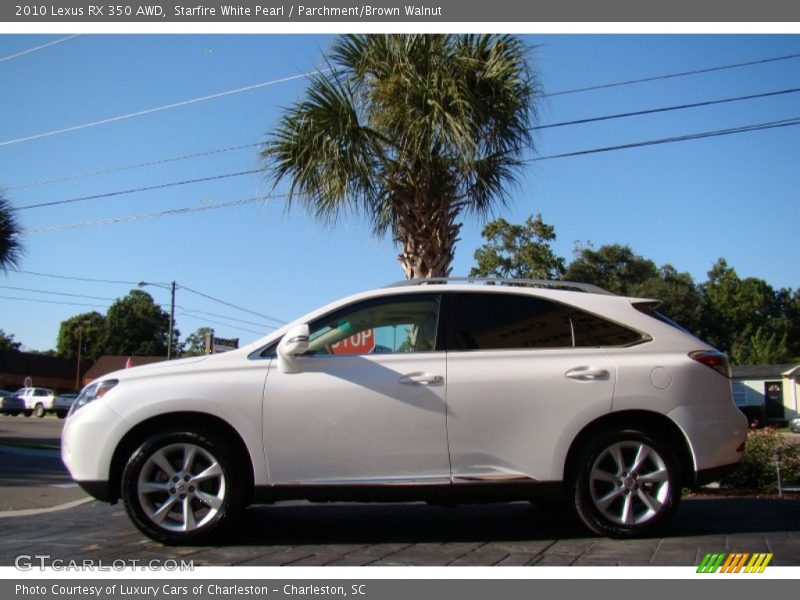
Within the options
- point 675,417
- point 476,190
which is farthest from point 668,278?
point 675,417

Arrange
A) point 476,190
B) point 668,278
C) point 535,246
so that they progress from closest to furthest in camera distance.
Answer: point 476,190
point 535,246
point 668,278

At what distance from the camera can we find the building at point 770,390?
38.7 metres

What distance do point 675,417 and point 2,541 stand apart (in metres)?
4.57

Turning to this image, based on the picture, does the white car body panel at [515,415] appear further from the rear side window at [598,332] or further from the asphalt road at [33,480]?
the asphalt road at [33,480]

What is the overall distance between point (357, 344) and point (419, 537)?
4.48 ft

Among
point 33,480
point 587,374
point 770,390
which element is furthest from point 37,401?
point 587,374

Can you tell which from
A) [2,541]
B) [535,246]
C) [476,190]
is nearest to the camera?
[2,541]

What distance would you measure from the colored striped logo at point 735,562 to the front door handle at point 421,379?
72.2 inches

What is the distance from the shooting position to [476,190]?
9.45 m

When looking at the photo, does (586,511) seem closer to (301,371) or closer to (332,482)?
(332,482)

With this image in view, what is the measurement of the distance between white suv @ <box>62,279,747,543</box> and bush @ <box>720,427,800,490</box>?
10.4ft

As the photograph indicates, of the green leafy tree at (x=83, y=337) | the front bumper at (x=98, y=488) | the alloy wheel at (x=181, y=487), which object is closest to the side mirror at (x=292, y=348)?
the alloy wheel at (x=181, y=487)

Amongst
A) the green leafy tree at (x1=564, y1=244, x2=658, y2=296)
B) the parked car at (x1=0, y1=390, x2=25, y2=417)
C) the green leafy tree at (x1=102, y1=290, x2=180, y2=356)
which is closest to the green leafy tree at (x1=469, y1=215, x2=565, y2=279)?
the green leafy tree at (x1=564, y1=244, x2=658, y2=296)

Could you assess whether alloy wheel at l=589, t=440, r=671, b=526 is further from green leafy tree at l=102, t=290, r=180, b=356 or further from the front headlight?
green leafy tree at l=102, t=290, r=180, b=356
